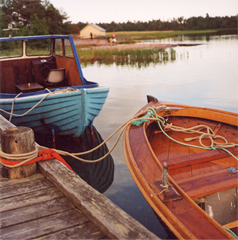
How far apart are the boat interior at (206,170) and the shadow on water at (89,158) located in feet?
4.25

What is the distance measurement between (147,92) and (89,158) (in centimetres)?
634

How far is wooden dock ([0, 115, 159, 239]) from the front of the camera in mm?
1874

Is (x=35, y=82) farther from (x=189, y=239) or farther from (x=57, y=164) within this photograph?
(x=189, y=239)

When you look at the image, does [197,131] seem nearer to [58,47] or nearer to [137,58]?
[58,47]

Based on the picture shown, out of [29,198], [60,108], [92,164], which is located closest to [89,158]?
[92,164]

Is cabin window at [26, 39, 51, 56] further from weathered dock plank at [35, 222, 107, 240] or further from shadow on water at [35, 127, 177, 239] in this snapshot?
weathered dock plank at [35, 222, 107, 240]

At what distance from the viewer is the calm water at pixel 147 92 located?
4.36 meters

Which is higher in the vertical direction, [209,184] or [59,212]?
[59,212]

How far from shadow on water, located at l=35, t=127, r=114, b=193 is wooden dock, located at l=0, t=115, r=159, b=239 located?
2.26m

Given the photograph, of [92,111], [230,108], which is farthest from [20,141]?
[230,108]

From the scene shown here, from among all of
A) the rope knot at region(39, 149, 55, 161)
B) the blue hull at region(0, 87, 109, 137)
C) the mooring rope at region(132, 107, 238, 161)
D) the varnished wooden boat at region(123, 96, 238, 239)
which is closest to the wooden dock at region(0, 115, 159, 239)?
the rope knot at region(39, 149, 55, 161)

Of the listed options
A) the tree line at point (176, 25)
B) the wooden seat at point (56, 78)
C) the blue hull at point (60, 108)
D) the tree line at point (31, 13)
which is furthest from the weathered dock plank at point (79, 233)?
the tree line at point (176, 25)

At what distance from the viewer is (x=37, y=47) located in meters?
8.20

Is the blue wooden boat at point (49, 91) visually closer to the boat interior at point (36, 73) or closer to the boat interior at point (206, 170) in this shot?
the boat interior at point (36, 73)
